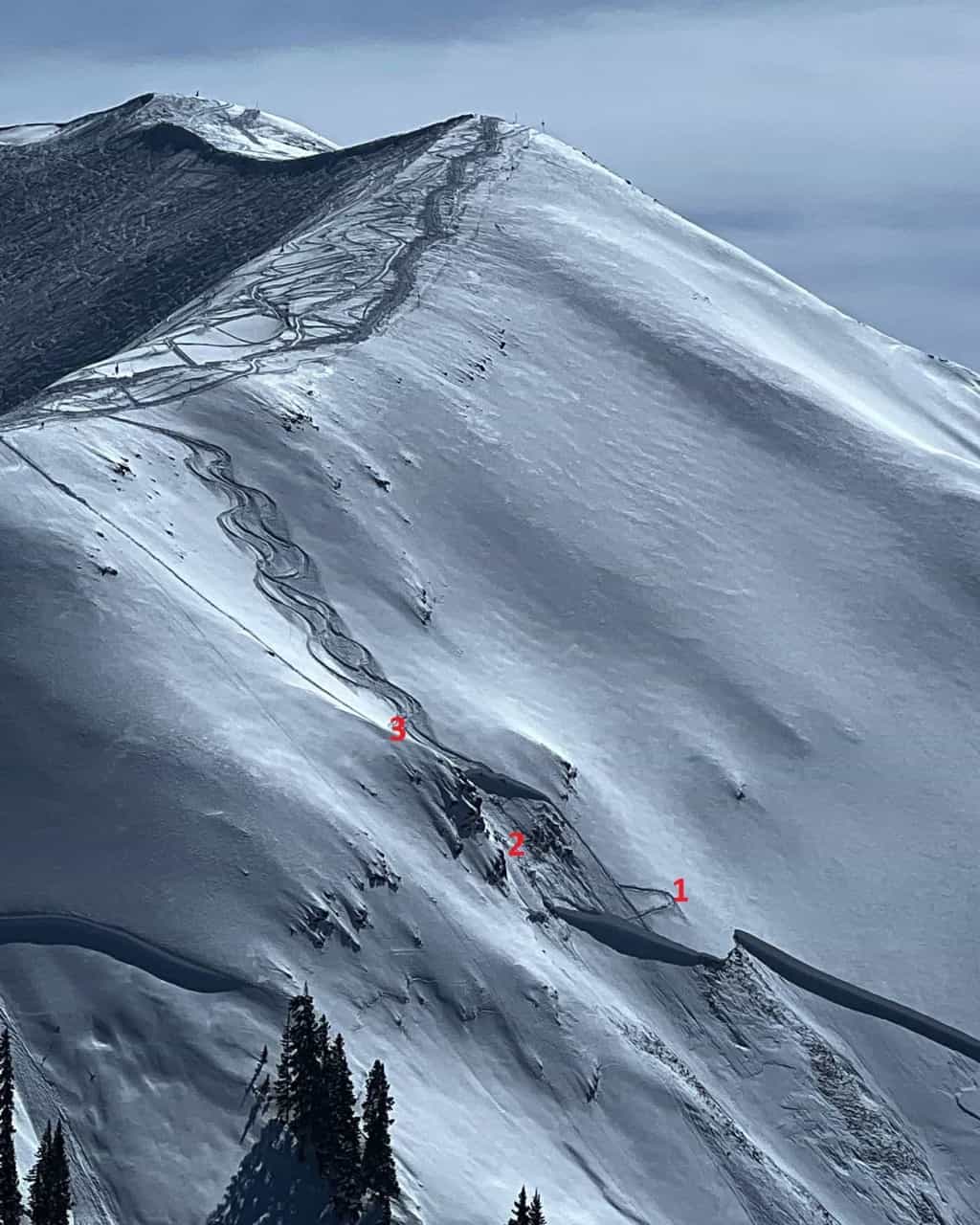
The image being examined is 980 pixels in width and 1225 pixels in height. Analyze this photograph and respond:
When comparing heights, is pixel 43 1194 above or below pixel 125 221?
below

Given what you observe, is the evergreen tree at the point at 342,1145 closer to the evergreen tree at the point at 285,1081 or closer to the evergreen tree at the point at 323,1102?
the evergreen tree at the point at 323,1102

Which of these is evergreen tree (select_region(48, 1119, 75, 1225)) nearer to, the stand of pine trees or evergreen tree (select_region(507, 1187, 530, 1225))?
the stand of pine trees

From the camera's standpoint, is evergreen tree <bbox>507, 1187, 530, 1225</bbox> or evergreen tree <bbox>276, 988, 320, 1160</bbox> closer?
evergreen tree <bbox>507, 1187, 530, 1225</bbox>

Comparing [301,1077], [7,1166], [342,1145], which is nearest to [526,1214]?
[342,1145]

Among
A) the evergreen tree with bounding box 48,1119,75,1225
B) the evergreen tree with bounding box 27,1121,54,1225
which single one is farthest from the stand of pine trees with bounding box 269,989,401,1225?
the evergreen tree with bounding box 27,1121,54,1225

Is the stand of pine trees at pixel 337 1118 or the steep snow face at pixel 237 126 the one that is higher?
the steep snow face at pixel 237 126

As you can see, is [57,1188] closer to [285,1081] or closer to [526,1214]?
[285,1081]

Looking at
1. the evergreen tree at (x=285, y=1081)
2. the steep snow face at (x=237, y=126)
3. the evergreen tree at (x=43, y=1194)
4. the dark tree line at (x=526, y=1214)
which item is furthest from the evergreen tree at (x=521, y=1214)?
the steep snow face at (x=237, y=126)
